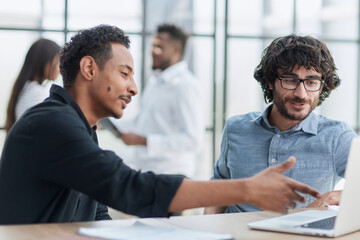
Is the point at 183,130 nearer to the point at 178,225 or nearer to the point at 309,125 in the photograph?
the point at 309,125

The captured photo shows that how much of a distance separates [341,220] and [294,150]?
84 cm

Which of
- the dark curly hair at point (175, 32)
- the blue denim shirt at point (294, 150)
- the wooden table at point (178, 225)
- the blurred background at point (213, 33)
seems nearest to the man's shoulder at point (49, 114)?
the wooden table at point (178, 225)

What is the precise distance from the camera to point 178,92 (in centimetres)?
432

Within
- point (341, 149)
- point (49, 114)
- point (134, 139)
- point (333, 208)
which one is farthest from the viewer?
point (134, 139)

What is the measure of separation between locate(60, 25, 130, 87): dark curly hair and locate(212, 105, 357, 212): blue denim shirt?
0.80 meters

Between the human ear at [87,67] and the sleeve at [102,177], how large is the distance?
331mm

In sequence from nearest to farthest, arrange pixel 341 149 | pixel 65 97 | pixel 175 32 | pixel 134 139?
pixel 65 97, pixel 341 149, pixel 134 139, pixel 175 32

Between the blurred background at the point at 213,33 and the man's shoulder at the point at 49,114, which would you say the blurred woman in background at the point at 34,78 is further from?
the man's shoulder at the point at 49,114

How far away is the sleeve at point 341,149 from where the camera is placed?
267 cm

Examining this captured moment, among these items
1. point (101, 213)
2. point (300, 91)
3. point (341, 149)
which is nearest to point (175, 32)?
point (300, 91)

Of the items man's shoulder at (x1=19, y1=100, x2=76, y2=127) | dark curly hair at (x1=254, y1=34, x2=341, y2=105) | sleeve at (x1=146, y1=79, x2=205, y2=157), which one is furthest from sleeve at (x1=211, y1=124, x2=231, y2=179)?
sleeve at (x1=146, y1=79, x2=205, y2=157)

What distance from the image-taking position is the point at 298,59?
2.77 meters

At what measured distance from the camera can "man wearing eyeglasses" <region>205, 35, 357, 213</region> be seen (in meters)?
2.70

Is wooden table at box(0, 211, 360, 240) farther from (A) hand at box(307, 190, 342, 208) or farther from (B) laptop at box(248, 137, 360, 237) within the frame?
(A) hand at box(307, 190, 342, 208)
